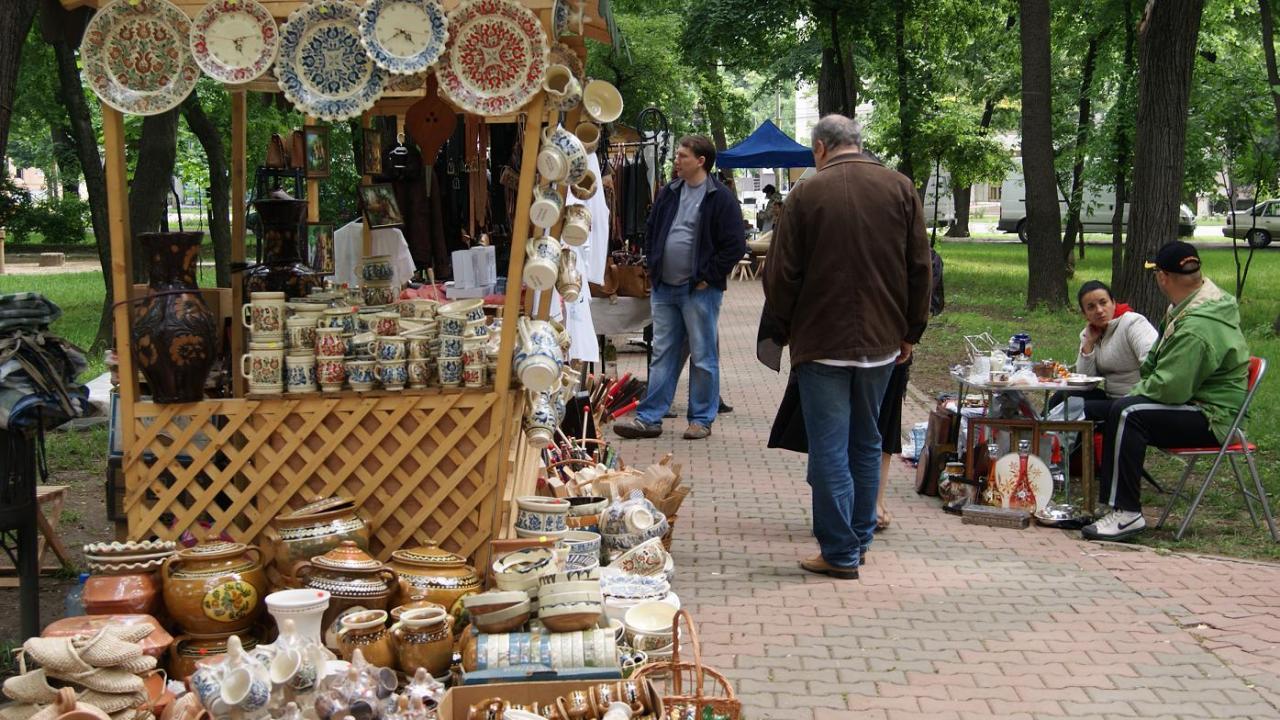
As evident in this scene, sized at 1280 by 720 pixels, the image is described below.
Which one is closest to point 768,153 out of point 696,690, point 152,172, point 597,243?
point 152,172

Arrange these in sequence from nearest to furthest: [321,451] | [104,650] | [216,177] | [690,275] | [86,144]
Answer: [104,650]
[321,451]
[690,275]
[86,144]
[216,177]

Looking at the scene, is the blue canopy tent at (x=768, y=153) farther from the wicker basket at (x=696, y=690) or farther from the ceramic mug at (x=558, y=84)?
the wicker basket at (x=696, y=690)

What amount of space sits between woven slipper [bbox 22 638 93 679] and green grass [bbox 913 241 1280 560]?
5399 mm

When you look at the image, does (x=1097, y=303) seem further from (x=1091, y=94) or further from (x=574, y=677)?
(x=1091, y=94)

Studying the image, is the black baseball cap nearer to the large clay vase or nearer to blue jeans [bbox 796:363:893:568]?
blue jeans [bbox 796:363:893:568]

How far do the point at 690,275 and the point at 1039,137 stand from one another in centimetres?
1001

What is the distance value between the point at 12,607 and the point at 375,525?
2.01 meters

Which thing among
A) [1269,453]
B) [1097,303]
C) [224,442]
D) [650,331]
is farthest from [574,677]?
[650,331]

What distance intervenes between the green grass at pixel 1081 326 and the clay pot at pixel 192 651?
4.89 metres

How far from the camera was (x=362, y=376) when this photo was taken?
511 cm

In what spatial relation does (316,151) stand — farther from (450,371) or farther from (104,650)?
(104,650)

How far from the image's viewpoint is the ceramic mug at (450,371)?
16.9ft

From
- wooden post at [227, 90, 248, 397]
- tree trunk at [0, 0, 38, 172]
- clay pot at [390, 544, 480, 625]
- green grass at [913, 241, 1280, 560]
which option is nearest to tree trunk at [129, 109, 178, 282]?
tree trunk at [0, 0, 38, 172]

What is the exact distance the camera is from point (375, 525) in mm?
5070
